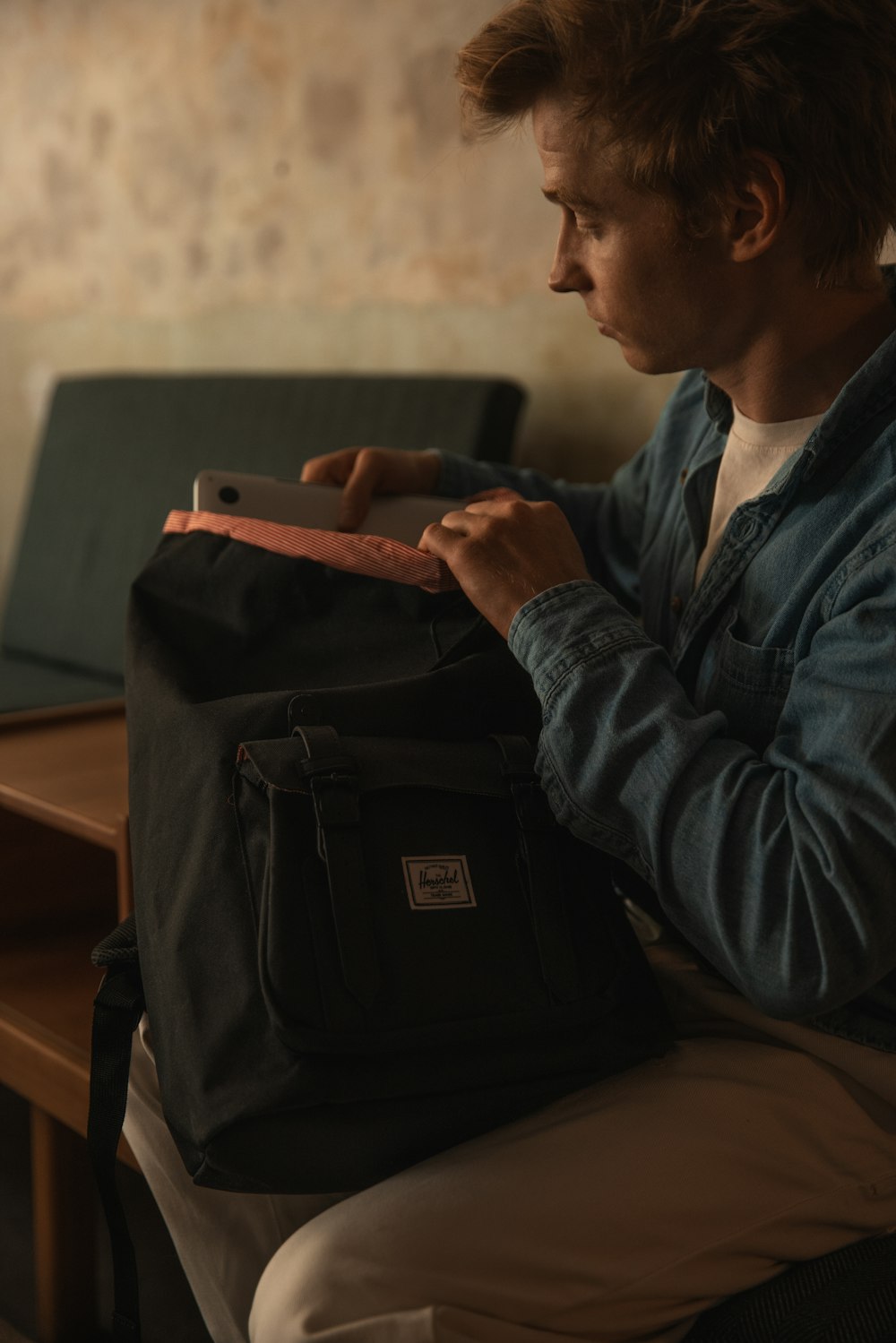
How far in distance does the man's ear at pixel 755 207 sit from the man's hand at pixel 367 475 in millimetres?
411

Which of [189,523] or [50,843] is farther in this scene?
[50,843]

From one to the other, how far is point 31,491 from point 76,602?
0.35 metres

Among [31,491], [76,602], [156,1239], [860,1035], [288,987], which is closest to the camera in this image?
[288,987]

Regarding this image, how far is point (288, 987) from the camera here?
2.49ft

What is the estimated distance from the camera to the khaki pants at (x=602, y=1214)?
0.75 metres

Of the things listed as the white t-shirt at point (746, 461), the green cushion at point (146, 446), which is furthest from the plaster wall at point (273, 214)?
the white t-shirt at point (746, 461)

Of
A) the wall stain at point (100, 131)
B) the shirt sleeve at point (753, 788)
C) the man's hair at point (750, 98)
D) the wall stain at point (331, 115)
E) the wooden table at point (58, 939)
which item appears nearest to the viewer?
the shirt sleeve at point (753, 788)

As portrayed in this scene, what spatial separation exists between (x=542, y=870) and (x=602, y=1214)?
21 cm

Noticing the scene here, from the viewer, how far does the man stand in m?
0.75

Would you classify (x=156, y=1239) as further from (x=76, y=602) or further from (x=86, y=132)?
(x=86, y=132)

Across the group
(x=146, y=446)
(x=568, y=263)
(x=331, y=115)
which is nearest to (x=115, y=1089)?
(x=568, y=263)

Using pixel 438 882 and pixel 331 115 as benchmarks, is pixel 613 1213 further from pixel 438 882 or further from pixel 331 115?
pixel 331 115

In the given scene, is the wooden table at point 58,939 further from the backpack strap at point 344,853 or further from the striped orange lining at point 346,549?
the backpack strap at point 344,853

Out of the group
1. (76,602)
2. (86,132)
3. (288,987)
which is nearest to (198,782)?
(288,987)
